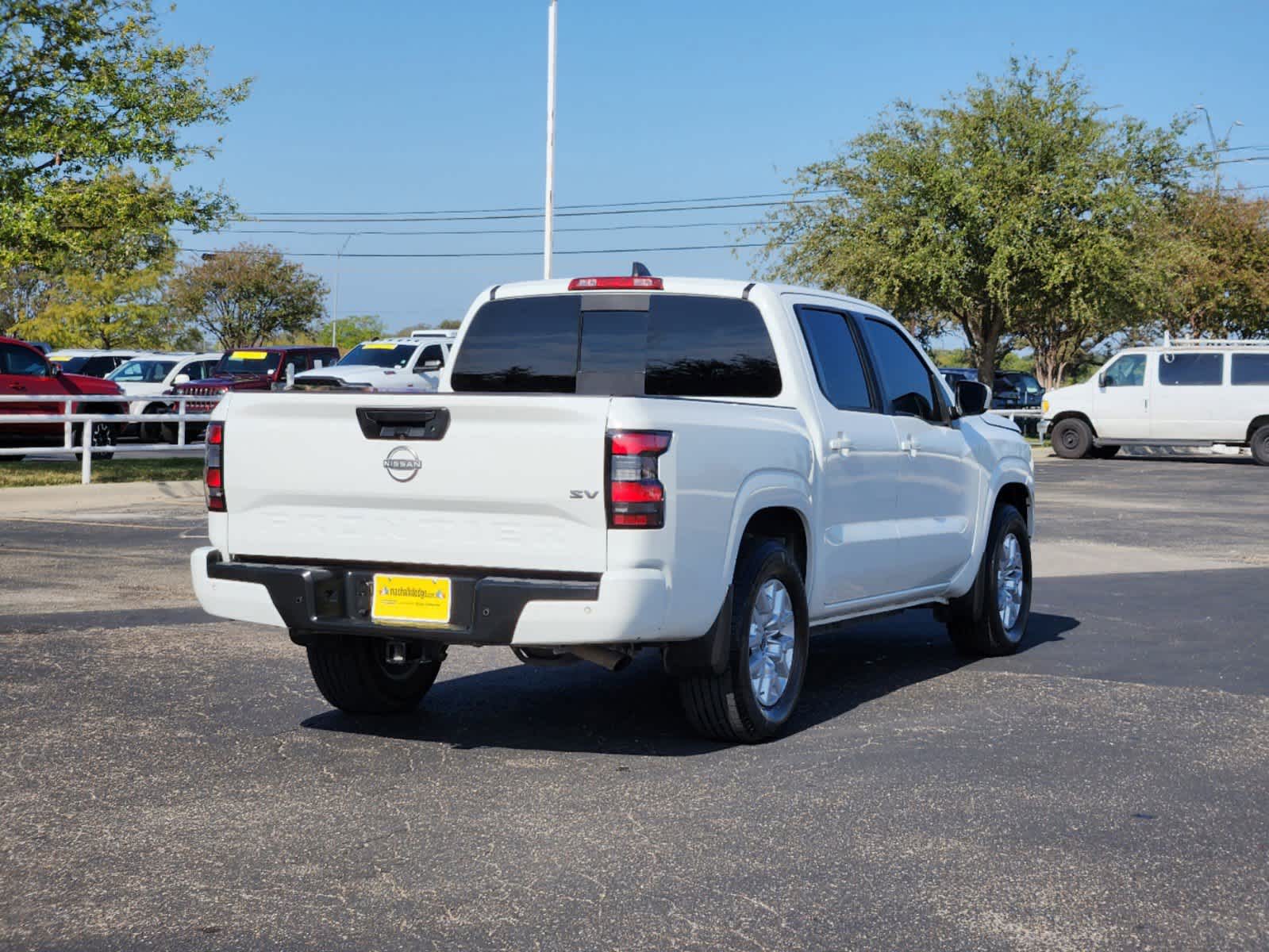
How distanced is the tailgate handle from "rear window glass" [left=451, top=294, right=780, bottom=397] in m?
1.53

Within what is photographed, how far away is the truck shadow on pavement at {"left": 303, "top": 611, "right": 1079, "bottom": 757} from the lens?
271 inches

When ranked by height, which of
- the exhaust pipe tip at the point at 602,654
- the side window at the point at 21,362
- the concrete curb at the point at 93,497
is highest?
the side window at the point at 21,362

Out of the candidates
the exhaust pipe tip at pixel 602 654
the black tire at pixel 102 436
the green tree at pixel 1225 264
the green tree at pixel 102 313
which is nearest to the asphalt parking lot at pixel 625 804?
the exhaust pipe tip at pixel 602 654

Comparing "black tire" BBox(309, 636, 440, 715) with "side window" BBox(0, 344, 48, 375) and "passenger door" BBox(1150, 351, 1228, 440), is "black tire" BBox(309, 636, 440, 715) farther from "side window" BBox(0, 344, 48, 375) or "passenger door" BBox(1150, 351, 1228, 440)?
"passenger door" BBox(1150, 351, 1228, 440)

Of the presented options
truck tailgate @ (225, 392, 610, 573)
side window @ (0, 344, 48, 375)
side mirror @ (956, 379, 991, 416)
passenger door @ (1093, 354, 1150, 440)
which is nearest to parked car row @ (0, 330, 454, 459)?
side window @ (0, 344, 48, 375)

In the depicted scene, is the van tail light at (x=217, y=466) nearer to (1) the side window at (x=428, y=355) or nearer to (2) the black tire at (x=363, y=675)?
(2) the black tire at (x=363, y=675)

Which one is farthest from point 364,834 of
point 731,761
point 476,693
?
point 476,693

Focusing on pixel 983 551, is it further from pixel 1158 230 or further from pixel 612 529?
pixel 1158 230

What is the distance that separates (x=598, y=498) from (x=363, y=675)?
1.82 m

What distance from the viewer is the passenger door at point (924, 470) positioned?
8234 mm

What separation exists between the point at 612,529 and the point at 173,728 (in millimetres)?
2306

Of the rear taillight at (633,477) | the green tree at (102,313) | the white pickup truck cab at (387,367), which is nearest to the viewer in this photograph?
the rear taillight at (633,477)

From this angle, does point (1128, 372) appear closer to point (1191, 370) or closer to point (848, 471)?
point (1191, 370)

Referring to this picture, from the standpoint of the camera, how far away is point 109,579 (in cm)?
1213
